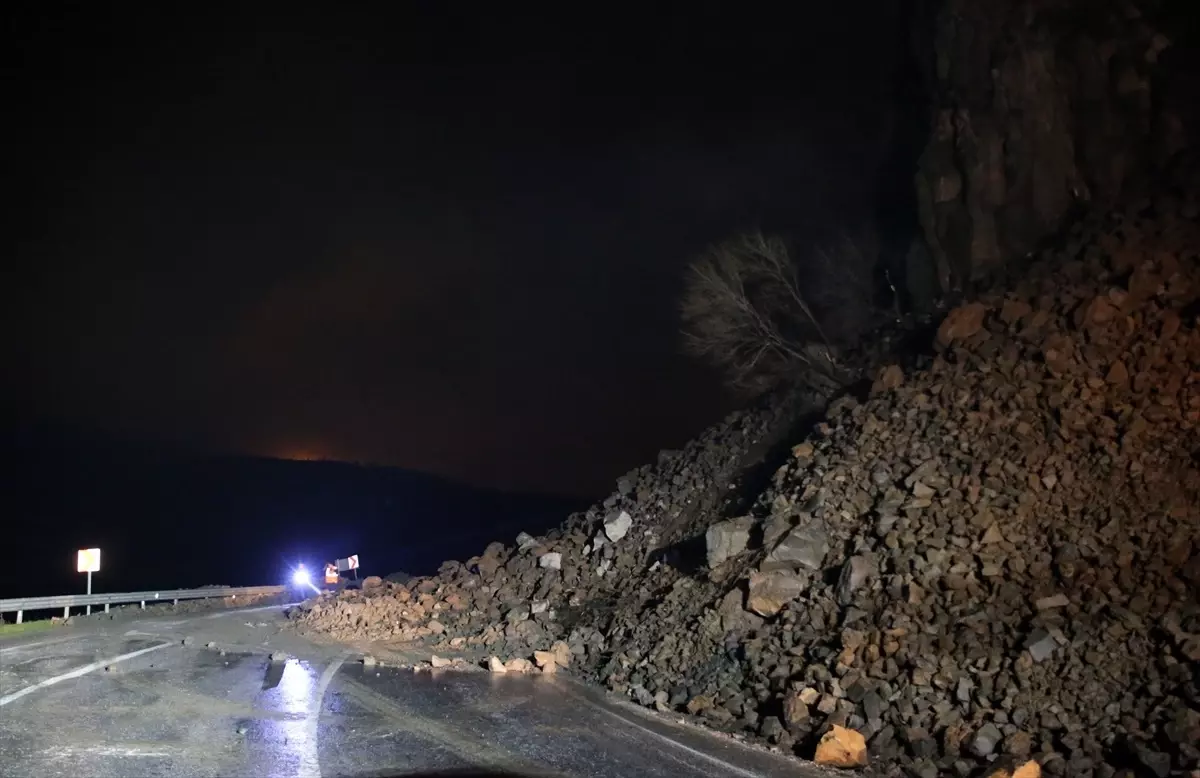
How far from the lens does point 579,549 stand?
21609mm

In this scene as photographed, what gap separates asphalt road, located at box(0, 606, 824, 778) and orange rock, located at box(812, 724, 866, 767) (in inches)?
17.1

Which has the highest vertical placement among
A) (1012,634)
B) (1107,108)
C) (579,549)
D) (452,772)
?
(1107,108)

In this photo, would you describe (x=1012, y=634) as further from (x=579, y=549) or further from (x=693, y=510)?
(x=579, y=549)

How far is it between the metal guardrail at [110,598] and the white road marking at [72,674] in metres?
7.77

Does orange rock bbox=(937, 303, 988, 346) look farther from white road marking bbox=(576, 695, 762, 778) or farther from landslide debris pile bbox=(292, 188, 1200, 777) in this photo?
white road marking bbox=(576, 695, 762, 778)

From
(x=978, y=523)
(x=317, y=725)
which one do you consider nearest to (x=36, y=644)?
(x=317, y=725)

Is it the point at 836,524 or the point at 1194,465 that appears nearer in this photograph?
the point at 1194,465

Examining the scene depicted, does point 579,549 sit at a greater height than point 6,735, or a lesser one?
greater

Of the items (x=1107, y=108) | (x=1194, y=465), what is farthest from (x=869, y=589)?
(x=1107, y=108)

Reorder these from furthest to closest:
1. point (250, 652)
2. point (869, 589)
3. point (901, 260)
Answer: point (901, 260) < point (250, 652) < point (869, 589)

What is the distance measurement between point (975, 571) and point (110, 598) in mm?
24906

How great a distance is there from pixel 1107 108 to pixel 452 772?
18820 mm

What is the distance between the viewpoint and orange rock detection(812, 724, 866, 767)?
944 cm

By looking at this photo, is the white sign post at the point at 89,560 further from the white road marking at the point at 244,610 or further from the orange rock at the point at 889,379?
the orange rock at the point at 889,379
